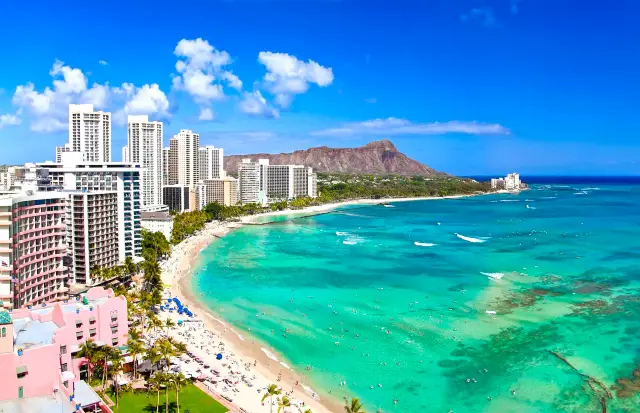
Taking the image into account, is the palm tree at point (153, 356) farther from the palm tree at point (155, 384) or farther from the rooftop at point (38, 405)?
the rooftop at point (38, 405)

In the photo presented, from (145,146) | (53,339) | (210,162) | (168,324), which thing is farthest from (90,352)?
(210,162)

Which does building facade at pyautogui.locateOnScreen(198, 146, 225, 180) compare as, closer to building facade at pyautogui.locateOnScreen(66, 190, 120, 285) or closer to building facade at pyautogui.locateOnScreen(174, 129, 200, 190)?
building facade at pyautogui.locateOnScreen(174, 129, 200, 190)

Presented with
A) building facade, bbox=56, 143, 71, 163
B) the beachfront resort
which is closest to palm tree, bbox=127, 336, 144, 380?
the beachfront resort

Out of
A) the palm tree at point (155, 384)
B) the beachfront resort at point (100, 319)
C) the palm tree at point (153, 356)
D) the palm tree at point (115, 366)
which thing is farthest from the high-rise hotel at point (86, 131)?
the palm tree at point (155, 384)

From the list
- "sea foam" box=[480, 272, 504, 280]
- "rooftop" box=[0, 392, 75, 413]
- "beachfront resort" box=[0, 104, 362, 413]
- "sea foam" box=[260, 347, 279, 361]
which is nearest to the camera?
"rooftop" box=[0, 392, 75, 413]

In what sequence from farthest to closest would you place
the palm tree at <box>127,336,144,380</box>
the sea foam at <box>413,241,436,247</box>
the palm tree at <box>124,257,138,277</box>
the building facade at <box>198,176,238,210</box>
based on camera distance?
1. the building facade at <box>198,176,238,210</box>
2. the sea foam at <box>413,241,436,247</box>
3. the palm tree at <box>124,257,138,277</box>
4. the palm tree at <box>127,336,144,380</box>

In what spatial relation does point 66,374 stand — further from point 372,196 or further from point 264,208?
point 372,196

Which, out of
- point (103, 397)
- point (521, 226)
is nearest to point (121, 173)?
point (103, 397)
